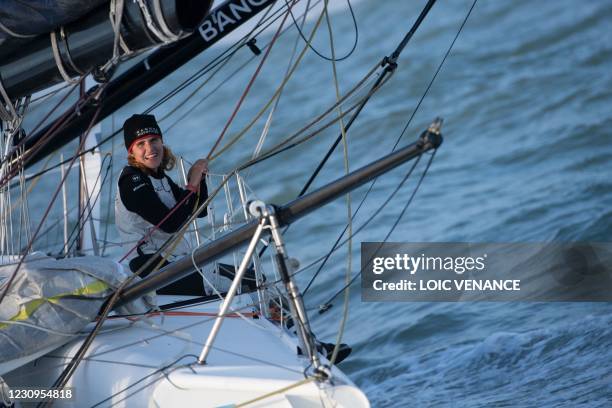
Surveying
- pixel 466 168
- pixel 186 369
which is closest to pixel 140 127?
pixel 186 369

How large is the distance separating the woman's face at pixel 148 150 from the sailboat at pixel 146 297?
0.71 feet

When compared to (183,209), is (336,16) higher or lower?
higher

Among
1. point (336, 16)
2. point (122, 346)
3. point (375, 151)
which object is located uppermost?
point (336, 16)

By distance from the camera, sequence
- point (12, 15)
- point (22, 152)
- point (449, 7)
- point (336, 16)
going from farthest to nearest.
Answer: point (336, 16)
point (449, 7)
point (22, 152)
point (12, 15)

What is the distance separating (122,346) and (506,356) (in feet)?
6.32

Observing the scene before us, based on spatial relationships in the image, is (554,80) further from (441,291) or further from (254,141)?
(441,291)

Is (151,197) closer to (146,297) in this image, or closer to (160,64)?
(146,297)

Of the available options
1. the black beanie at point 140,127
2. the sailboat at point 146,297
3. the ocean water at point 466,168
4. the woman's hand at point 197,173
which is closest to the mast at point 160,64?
the sailboat at point 146,297

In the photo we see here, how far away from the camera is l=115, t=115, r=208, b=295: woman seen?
367cm

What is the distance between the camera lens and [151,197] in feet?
12.1

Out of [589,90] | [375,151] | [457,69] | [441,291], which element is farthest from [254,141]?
[441,291]

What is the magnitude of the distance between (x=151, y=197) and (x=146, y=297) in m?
0.37

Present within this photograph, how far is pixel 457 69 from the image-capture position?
36.2 ft

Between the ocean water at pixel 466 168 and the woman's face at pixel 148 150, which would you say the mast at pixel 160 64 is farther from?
the ocean water at pixel 466 168
